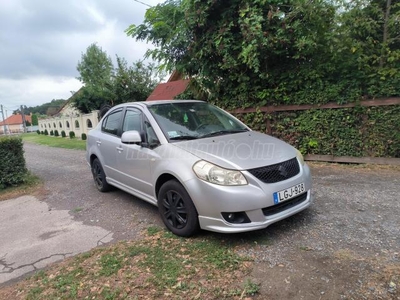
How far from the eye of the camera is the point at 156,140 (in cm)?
348

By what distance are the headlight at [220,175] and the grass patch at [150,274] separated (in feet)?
2.47

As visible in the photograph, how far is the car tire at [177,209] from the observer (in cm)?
295

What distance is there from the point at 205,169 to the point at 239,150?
54cm

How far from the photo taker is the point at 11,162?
19.9 feet

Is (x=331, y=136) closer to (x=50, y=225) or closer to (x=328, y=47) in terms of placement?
(x=328, y=47)

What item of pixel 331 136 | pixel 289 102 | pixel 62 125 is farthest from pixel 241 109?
pixel 62 125

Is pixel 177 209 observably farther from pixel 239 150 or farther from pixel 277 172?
pixel 277 172

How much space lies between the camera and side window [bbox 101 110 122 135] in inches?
179

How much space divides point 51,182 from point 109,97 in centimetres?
1398

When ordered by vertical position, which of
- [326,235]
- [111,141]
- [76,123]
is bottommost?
[326,235]

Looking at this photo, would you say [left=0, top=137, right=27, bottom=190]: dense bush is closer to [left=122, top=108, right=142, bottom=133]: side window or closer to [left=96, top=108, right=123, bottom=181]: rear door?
[left=96, top=108, right=123, bottom=181]: rear door

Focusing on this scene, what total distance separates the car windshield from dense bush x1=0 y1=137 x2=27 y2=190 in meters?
4.27

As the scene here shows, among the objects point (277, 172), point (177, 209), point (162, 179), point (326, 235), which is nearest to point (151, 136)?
point (162, 179)

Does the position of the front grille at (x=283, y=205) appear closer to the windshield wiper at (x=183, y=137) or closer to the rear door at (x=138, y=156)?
the windshield wiper at (x=183, y=137)
